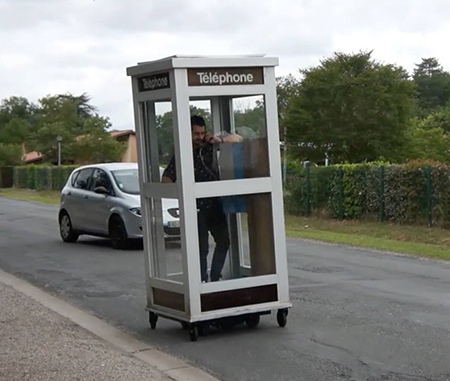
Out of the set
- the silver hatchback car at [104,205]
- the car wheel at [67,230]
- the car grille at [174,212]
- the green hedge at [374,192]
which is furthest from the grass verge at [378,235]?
the car grille at [174,212]

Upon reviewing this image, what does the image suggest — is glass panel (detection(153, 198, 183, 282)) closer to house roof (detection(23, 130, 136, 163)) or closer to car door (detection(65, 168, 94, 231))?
car door (detection(65, 168, 94, 231))

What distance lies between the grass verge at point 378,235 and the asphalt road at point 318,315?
4.36 ft

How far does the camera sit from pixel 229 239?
9.70 meters

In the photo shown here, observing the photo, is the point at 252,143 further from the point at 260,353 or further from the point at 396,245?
the point at 396,245

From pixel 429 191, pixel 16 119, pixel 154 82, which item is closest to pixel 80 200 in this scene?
pixel 429 191

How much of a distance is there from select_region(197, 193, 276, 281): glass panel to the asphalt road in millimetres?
653

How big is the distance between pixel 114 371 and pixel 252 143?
2897 mm

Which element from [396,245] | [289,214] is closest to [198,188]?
[396,245]

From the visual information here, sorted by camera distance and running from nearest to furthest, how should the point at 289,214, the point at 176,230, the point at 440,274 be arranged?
the point at 176,230 < the point at 440,274 < the point at 289,214

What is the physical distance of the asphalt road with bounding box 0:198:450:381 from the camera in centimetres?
794

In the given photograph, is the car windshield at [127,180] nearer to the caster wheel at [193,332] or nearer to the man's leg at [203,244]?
the man's leg at [203,244]

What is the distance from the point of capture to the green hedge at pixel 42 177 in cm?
5525

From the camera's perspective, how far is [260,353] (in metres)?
8.50

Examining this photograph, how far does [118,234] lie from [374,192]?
933 centimetres
